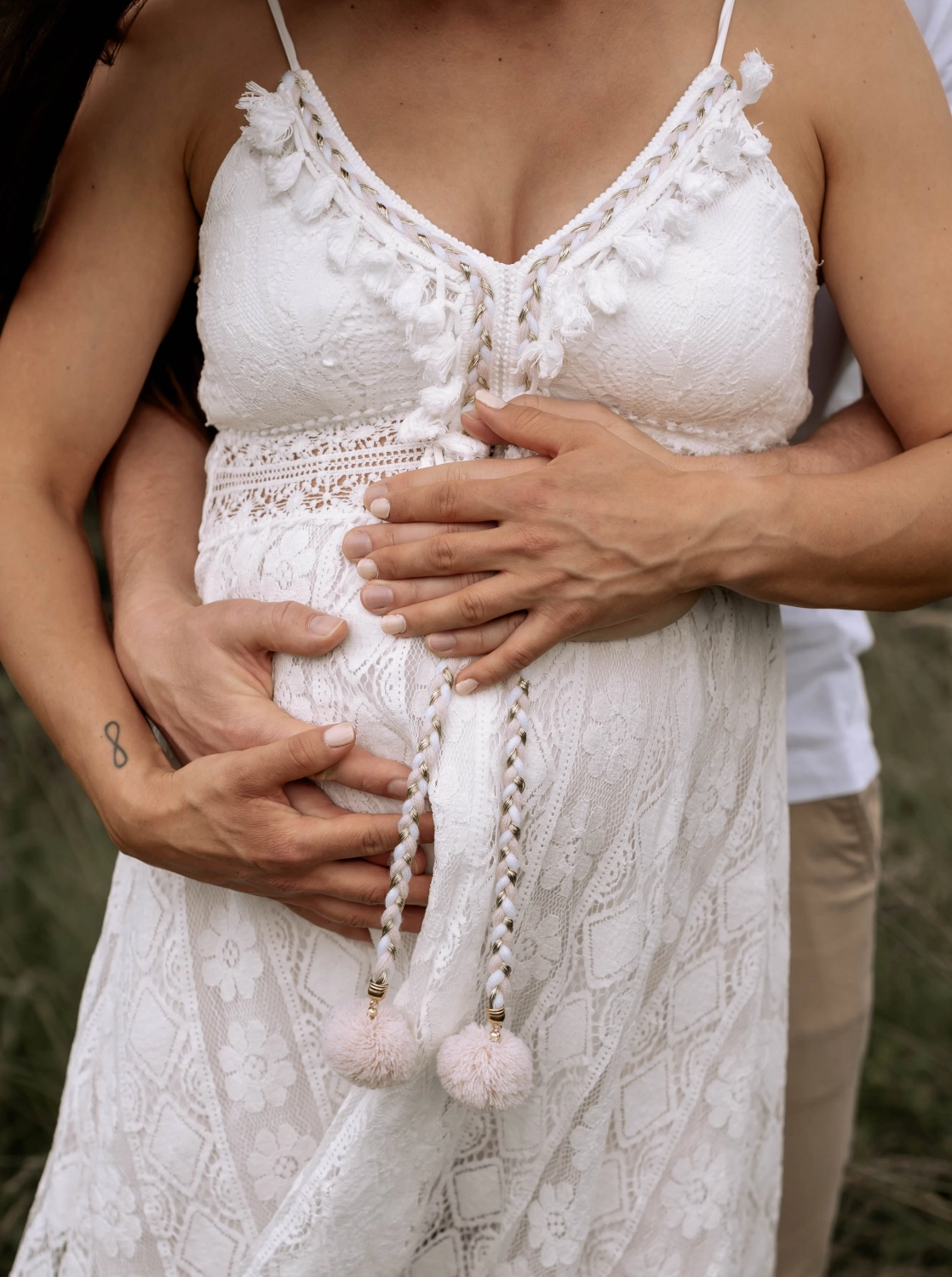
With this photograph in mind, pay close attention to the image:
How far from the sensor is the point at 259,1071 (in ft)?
3.97

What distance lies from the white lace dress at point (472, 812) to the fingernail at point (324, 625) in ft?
0.10

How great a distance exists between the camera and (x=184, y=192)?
1.30 m

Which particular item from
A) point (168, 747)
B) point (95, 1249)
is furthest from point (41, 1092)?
point (168, 747)

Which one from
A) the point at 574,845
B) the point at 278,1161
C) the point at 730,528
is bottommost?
the point at 278,1161

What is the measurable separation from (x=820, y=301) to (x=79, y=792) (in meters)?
2.44

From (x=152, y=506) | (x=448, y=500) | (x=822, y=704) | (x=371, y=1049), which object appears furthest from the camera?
(x=822, y=704)

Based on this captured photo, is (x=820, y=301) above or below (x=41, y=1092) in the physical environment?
above

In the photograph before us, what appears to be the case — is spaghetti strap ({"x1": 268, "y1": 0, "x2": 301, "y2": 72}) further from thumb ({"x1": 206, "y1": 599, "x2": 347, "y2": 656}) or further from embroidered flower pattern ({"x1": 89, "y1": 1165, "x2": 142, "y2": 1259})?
embroidered flower pattern ({"x1": 89, "y1": 1165, "x2": 142, "y2": 1259})

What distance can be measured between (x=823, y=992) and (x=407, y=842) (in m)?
1.05

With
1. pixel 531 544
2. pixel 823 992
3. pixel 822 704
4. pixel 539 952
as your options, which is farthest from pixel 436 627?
pixel 823 992

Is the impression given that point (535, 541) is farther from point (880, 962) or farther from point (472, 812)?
point (880, 962)

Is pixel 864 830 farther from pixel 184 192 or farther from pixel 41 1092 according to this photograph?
pixel 41 1092

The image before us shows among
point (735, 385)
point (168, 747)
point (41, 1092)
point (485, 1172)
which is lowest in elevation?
point (41, 1092)

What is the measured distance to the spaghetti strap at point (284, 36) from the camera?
4.02 feet
